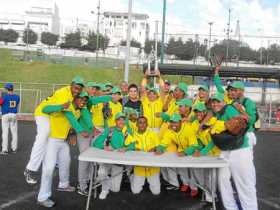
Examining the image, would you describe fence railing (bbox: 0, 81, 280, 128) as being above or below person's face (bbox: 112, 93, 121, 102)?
below

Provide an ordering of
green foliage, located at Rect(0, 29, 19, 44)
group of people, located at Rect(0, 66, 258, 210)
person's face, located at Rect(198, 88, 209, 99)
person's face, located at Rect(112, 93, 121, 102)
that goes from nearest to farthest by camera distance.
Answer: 1. group of people, located at Rect(0, 66, 258, 210)
2. person's face, located at Rect(112, 93, 121, 102)
3. person's face, located at Rect(198, 88, 209, 99)
4. green foliage, located at Rect(0, 29, 19, 44)

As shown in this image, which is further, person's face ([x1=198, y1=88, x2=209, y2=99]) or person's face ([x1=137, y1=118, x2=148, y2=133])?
person's face ([x1=198, y1=88, x2=209, y2=99])

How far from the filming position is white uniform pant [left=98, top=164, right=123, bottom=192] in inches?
247

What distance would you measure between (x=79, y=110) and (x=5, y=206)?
5.55ft

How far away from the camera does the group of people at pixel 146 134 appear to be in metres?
5.12

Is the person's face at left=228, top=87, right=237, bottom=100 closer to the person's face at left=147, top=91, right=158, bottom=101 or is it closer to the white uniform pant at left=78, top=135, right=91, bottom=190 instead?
the person's face at left=147, top=91, right=158, bottom=101

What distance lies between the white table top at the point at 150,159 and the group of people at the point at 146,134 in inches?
7.4

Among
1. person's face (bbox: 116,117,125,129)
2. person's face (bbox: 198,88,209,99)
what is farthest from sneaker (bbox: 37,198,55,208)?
person's face (bbox: 198,88,209,99)

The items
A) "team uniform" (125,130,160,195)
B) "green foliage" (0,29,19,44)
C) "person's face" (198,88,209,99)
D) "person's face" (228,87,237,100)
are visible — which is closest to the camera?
"person's face" (228,87,237,100)

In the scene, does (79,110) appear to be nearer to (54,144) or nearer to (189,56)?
(54,144)

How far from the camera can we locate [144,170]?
20.9ft

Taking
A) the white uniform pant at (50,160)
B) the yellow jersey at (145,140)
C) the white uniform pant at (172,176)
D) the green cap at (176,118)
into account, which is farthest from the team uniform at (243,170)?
the white uniform pant at (50,160)

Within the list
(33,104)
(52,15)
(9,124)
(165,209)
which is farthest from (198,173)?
(52,15)

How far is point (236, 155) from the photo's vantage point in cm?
505
